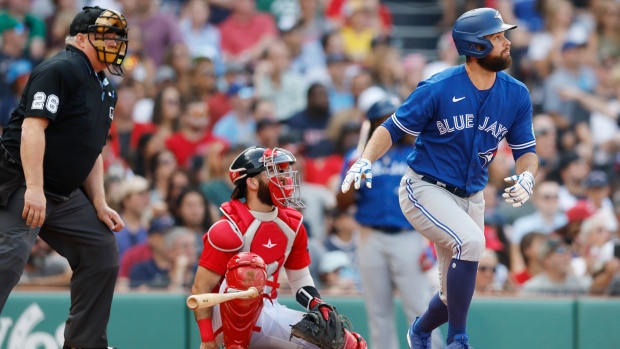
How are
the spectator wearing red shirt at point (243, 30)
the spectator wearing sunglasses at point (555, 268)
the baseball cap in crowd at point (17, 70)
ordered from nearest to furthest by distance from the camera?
the spectator wearing sunglasses at point (555, 268), the baseball cap in crowd at point (17, 70), the spectator wearing red shirt at point (243, 30)

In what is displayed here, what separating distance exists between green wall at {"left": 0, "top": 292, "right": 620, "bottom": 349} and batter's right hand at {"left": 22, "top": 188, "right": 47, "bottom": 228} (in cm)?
268

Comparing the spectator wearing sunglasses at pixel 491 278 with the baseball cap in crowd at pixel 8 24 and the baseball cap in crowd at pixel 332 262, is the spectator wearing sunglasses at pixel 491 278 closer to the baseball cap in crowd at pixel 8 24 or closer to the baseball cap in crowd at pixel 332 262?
the baseball cap in crowd at pixel 332 262

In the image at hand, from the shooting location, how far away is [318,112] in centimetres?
1165

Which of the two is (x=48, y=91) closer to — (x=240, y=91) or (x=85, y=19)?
(x=85, y=19)

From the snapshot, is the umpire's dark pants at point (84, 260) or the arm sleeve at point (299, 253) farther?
the arm sleeve at point (299, 253)

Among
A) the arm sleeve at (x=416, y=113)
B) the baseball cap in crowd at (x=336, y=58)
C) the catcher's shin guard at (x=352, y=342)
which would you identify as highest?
the arm sleeve at (x=416, y=113)

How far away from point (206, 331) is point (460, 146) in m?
1.77

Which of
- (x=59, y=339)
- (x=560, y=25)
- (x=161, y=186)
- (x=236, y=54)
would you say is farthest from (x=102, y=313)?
(x=560, y=25)

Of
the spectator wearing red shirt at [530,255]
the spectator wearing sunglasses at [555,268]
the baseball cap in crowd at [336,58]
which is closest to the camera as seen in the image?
the spectator wearing sunglasses at [555,268]

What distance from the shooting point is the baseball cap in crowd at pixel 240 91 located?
11.6m

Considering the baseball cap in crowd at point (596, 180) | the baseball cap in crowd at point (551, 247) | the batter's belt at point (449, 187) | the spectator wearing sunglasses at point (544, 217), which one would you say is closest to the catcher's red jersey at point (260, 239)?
the batter's belt at point (449, 187)

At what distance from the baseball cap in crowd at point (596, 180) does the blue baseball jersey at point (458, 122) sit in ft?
15.2

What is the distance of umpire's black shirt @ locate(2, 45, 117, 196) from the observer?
5.71m

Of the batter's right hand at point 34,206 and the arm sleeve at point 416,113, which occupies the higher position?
the arm sleeve at point 416,113
